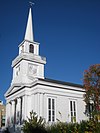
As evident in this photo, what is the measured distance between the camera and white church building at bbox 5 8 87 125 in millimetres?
31312

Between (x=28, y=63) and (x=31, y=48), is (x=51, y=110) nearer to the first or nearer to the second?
(x=28, y=63)

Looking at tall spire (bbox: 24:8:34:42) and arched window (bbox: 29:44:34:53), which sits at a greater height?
tall spire (bbox: 24:8:34:42)

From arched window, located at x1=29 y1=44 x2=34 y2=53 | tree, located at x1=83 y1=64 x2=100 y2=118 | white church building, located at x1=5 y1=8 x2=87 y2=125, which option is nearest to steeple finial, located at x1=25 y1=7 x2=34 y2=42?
white church building, located at x1=5 y1=8 x2=87 y2=125

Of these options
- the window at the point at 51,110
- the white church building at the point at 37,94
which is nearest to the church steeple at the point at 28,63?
the white church building at the point at 37,94

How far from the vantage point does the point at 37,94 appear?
3092 cm

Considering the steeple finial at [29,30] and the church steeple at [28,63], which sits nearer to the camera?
the church steeple at [28,63]

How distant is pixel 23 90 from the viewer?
1326 inches

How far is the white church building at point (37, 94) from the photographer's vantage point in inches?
1233

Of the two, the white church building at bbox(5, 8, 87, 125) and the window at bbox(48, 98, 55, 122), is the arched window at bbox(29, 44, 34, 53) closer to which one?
the white church building at bbox(5, 8, 87, 125)

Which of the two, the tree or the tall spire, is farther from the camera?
the tall spire

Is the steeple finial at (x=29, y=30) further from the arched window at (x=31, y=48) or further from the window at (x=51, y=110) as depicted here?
the window at (x=51, y=110)

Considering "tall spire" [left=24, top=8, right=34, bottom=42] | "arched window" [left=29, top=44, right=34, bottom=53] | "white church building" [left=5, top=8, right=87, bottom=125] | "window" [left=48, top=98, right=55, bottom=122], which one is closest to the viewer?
"window" [left=48, top=98, right=55, bottom=122]

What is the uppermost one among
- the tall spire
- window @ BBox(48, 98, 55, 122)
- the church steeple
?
the tall spire

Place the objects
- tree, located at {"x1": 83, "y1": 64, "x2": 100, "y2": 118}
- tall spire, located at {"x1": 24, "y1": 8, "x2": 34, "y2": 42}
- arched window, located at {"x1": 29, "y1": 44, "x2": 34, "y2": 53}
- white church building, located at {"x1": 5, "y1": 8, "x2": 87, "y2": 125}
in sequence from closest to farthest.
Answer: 1. white church building, located at {"x1": 5, "y1": 8, "x2": 87, "y2": 125}
2. tree, located at {"x1": 83, "y1": 64, "x2": 100, "y2": 118}
3. arched window, located at {"x1": 29, "y1": 44, "x2": 34, "y2": 53}
4. tall spire, located at {"x1": 24, "y1": 8, "x2": 34, "y2": 42}
